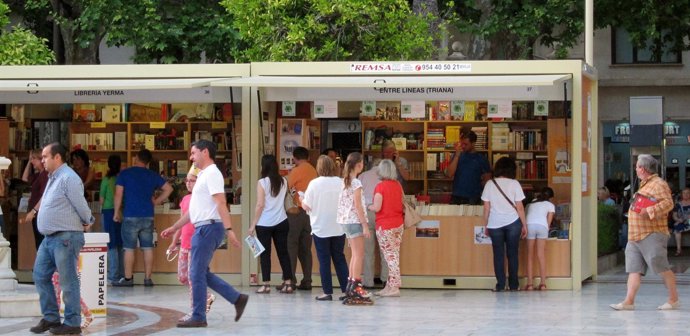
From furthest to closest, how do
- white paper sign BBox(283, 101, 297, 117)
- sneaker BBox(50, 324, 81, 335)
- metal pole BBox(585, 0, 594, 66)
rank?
1. metal pole BBox(585, 0, 594, 66)
2. white paper sign BBox(283, 101, 297, 117)
3. sneaker BBox(50, 324, 81, 335)

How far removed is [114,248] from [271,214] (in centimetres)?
278

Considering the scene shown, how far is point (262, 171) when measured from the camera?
1606 cm

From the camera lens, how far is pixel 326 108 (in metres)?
17.8

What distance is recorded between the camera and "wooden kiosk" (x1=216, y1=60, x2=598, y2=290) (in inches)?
655

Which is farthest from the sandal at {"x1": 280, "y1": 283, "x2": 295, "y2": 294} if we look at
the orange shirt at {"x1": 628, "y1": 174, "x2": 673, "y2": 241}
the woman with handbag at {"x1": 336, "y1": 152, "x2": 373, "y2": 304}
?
the orange shirt at {"x1": 628, "y1": 174, "x2": 673, "y2": 241}

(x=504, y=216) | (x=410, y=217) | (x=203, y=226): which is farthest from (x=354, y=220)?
(x=203, y=226)

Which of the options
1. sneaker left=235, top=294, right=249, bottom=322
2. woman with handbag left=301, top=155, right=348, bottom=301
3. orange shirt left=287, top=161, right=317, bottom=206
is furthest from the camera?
orange shirt left=287, top=161, right=317, bottom=206

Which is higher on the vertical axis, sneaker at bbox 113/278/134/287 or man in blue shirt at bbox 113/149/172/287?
man in blue shirt at bbox 113/149/172/287

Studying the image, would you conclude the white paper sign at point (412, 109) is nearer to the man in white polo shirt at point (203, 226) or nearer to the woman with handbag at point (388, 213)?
the woman with handbag at point (388, 213)

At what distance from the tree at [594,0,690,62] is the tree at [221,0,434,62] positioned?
4.85 m

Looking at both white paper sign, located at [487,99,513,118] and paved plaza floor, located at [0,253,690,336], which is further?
white paper sign, located at [487,99,513,118]

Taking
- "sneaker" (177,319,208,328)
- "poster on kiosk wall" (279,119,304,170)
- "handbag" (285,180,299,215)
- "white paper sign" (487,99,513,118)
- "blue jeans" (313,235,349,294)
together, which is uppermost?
"white paper sign" (487,99,513,118)

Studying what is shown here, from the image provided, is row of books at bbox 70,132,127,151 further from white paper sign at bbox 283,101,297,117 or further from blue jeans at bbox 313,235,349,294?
blue jeans at bbox 313,235,349,294

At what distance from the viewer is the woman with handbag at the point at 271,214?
52.1 feet
